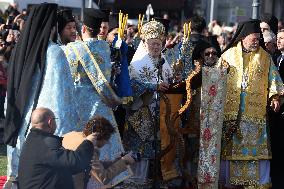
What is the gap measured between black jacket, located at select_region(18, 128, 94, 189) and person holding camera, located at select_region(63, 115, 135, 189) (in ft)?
0.60

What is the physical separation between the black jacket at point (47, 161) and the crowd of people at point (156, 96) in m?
1.01

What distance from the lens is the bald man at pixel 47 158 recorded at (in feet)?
20.6

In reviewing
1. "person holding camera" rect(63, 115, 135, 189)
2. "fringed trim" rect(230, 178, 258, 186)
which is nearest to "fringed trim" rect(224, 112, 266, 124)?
"fringed trim" rect(230, 178, 258, 186)

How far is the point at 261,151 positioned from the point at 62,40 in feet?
8.70

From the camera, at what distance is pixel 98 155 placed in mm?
6969

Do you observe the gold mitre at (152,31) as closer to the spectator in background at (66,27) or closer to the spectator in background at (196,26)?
the spectator in background at (66,27)

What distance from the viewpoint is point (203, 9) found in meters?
31.0

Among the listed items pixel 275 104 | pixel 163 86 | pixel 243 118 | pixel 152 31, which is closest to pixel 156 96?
pixel 163 86

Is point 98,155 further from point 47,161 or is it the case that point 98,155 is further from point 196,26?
point 196,26

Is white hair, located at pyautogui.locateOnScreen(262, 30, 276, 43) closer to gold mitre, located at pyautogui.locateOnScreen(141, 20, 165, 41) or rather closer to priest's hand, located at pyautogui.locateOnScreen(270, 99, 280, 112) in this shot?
priest's hand, located at pyautogui.locateOnScreen(270, 99, 280, 112)

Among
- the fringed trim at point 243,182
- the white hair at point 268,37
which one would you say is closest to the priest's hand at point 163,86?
the fringed trim at point 243,182

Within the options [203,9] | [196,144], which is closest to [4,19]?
[196,144]

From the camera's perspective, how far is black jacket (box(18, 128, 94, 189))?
6262 millimetres

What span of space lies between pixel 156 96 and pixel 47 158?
3.09 meters
